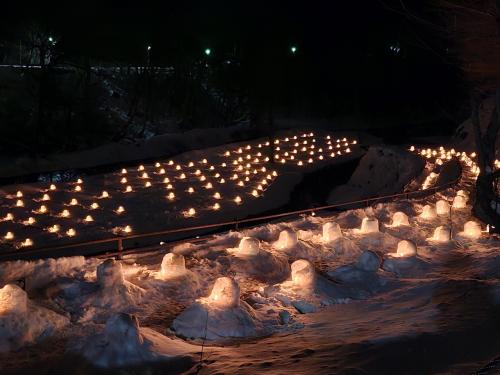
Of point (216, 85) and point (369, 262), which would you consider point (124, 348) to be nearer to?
point (369, 262)

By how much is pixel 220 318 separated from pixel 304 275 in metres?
1.96

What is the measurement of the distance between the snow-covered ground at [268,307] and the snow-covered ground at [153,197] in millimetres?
5970

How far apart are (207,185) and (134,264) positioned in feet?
39.1

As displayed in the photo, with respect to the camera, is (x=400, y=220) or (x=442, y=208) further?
(x=442, y=208)

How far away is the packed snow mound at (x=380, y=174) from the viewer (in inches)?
931

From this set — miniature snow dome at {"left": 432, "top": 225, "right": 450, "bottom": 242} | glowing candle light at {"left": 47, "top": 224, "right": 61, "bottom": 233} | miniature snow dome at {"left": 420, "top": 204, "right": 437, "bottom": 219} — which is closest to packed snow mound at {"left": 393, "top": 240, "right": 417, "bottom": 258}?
miniature snow dome at {"left": 432, "top": 225, "right": 450, "bottom": 242}

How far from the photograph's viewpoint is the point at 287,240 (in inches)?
412

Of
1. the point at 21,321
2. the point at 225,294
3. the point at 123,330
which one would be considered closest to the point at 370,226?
the point at 225,294

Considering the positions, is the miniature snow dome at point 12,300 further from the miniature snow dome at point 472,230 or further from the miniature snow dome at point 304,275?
the miniature snow dome at point 472,230

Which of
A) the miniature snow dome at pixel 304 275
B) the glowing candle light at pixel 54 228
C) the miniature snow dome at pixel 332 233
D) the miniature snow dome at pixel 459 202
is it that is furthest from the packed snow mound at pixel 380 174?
the miniature snow dome at pixel 304 275

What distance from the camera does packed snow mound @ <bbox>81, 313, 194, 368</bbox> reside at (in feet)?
18.6

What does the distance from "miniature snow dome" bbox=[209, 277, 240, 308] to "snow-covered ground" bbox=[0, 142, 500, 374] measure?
0.01m

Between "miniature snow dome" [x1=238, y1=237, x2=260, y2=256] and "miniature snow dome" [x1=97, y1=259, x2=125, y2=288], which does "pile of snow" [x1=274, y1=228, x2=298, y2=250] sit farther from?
"miniature snow dome" [x1=97, y1=259, x2=125, y2=288]

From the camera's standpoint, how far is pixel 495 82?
11.6 metres
